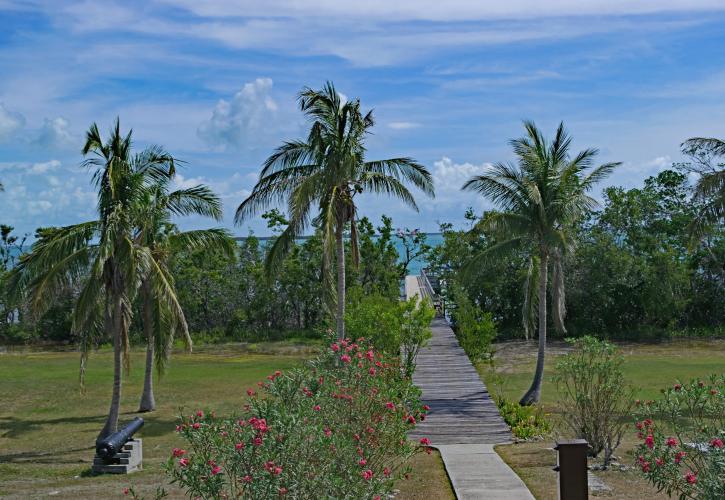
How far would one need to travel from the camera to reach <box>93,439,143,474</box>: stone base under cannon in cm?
1193

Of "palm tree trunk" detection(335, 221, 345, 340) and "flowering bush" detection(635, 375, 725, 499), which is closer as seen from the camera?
"flowering bush" detection(635, 375, 725, 499)

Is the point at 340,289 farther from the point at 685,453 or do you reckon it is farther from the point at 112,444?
the point at 685,453

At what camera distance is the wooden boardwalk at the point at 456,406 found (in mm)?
12125

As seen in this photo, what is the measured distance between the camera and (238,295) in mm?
33062

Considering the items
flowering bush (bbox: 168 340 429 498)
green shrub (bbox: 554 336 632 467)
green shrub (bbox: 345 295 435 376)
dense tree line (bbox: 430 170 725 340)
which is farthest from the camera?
dense tree line (bbox: 430 170 725 340)

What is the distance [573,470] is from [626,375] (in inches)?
633

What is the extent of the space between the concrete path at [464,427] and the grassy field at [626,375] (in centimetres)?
30

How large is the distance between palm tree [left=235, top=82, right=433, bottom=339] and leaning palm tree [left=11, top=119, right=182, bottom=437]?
238 centimetres

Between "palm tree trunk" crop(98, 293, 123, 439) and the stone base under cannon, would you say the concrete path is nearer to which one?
the stone base under cannon

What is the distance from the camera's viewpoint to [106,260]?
14.9m

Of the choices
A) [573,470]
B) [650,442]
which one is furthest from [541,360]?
[650,442]

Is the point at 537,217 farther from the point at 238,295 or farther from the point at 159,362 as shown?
the point at 238,295

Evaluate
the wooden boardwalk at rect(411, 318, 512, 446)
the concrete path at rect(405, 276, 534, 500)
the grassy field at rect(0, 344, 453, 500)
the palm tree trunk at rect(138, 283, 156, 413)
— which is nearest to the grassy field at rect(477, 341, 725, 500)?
the concrete path at rect(405, 276, 534, 500)

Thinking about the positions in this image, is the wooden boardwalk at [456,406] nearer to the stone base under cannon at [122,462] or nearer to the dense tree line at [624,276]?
the stone base under cannon at [122,462]
